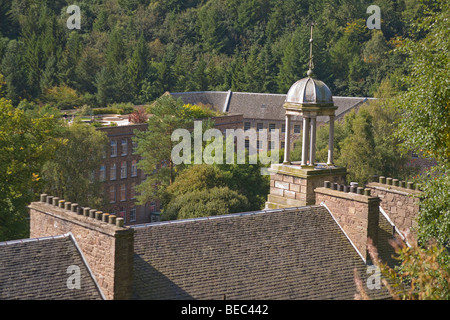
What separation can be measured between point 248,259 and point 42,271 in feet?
19.8

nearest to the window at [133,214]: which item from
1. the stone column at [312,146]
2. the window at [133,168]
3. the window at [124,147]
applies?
the window at [133,168]

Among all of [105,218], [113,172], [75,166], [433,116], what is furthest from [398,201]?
[113,172]

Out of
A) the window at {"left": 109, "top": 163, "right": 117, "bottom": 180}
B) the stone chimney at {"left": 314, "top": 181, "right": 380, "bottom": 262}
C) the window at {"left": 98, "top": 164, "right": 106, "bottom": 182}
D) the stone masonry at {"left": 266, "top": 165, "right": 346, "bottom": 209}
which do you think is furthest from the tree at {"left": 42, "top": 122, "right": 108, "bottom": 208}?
the stone chimney at {"left": 314, "top": 181, "right": 380, "bottom": 262}

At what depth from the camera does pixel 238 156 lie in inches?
2832

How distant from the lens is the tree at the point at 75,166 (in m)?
62.5

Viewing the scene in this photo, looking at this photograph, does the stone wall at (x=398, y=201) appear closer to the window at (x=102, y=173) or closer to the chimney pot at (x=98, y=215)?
the chimney pot at (x=98, y=215)

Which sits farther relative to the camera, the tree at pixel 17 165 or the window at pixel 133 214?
the window at pixel 133 214

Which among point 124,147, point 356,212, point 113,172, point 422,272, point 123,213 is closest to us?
point 422,272

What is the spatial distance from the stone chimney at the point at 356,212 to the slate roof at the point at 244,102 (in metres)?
87.5

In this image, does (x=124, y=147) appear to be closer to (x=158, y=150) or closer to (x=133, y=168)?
(x=133, y=168)

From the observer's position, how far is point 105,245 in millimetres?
21016

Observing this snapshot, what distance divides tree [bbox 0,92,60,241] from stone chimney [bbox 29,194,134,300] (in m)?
22.5

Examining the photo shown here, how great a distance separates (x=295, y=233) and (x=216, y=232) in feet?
8.98

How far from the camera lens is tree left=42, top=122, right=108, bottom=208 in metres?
62.5
